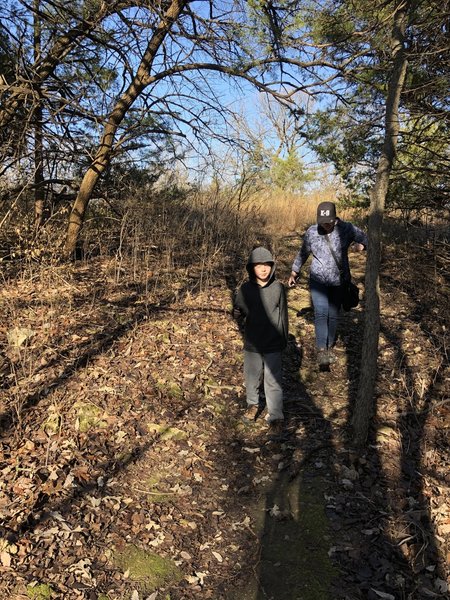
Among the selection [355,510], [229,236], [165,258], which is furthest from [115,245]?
[355,510]

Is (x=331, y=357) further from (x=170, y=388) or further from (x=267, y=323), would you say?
(x=170, y=388)

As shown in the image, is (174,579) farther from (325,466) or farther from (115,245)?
(115,245)

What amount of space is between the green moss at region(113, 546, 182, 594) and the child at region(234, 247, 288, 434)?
164 cm

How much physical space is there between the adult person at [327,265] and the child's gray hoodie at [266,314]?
1053 mm

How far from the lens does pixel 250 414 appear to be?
4.57m

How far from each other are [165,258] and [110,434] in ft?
14.6

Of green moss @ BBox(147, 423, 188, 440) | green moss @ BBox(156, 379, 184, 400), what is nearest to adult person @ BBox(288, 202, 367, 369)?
green moss @ BBox(156, 379, 184, 400)

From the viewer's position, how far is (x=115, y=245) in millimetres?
8297

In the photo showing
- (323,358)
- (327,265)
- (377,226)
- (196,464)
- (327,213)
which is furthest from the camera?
(323,358)

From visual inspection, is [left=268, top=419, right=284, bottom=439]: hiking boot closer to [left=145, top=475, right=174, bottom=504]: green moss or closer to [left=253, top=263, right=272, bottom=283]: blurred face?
[left=145, top=475, right=174, bottom=504]: green moss

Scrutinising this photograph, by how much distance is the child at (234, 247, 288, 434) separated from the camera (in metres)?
4.24

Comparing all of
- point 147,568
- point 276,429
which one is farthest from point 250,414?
point 147,568

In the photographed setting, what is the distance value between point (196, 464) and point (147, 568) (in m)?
1.06

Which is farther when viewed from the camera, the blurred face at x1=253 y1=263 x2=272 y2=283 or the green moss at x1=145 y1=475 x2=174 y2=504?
the blurred face at x1=253 y1=263 x2=272 y2=283
